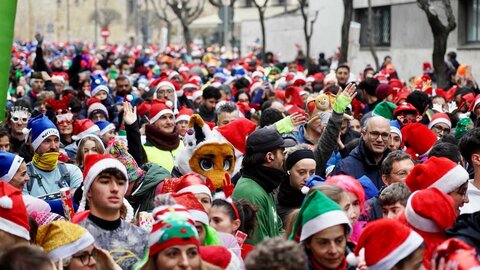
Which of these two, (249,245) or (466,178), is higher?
(466,178)

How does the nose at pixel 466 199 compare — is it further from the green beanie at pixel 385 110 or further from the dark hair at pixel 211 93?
the dark hair at pixel 211 93

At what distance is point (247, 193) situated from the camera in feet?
29.7

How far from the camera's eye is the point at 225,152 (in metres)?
9.79

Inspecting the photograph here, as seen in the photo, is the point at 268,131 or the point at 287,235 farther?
the point at 268,131

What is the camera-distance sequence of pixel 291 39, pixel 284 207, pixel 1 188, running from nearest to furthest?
pixel 1 188 → pixel 284 207 → pixel 291 39

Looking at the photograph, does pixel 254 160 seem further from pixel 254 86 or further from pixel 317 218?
pixel 254 86

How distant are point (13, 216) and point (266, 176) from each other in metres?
2.83

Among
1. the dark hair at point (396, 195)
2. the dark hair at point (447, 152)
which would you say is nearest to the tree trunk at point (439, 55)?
the dark hair at point (447, 152)

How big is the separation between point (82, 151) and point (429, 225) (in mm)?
5404

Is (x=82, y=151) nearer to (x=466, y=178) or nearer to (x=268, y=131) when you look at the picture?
(x=268, y=131)

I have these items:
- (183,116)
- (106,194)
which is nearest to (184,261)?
(106,194)

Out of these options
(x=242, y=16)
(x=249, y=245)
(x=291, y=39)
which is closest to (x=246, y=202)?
(x=249, y=245)

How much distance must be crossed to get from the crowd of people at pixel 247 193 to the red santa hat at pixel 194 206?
2 centimetres

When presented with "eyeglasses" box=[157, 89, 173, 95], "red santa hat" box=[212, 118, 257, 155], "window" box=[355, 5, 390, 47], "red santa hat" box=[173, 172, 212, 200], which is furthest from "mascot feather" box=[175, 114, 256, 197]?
"window" box=[355, 5, 390, 47]
